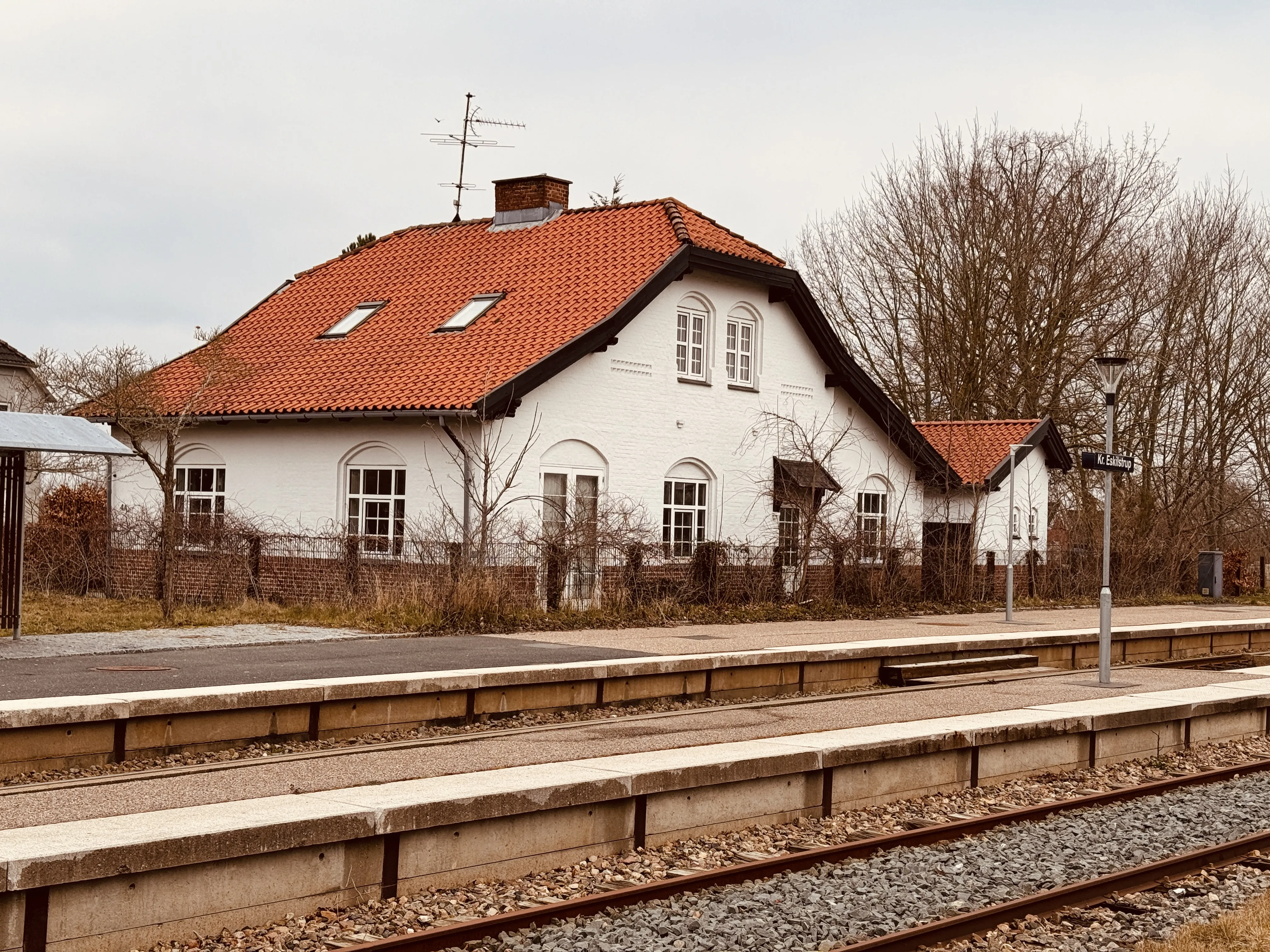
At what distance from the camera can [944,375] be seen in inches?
1633

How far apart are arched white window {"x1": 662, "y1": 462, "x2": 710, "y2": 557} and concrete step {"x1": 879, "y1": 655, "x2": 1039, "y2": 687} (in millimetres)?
7987

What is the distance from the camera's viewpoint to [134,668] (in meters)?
14.9

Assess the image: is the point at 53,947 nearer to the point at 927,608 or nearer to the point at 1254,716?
the point at 1254,716

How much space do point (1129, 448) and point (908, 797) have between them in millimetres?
32739

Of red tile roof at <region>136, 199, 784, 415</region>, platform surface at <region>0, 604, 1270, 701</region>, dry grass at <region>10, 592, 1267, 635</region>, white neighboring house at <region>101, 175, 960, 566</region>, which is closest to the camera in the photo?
platform surface at <region>0, 604, 1270, 701</region>

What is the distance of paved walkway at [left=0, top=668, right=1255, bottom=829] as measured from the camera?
9.41 metres

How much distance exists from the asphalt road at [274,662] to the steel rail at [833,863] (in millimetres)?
6189

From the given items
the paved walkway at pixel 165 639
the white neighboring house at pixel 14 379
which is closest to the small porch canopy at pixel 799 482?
the paved walkway at pixel 165 639

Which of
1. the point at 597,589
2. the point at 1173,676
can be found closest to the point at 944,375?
the point at 597,589

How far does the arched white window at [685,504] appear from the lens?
27.7 meters

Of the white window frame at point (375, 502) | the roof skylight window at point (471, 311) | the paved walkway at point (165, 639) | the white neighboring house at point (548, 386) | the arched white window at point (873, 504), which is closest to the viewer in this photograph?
the paved walkway at point (165, 639)

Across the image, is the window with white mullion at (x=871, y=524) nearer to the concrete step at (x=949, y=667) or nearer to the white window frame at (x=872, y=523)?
the white window frame at (x=872, y=523)

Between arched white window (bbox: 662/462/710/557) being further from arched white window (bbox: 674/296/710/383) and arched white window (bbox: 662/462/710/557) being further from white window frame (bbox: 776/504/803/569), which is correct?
arched white window (bbox: 674/296/710/383)

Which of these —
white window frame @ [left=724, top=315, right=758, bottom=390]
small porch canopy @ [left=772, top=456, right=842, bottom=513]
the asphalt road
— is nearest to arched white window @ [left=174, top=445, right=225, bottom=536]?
white window frame @ [left=724, top=315, right=758, bottom=390]
